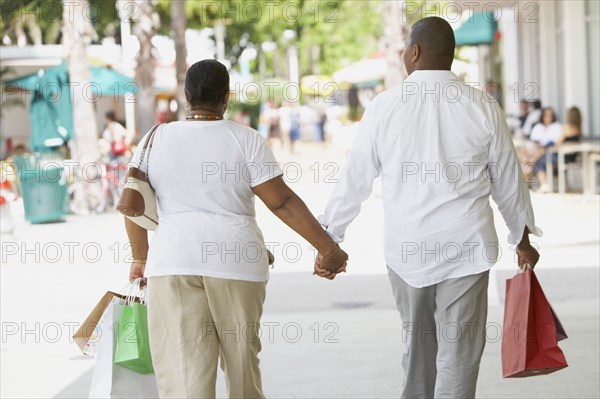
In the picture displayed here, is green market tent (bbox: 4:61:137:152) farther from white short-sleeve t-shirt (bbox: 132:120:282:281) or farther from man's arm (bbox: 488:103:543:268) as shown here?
man's arm (bbox: 488:103:543:268)

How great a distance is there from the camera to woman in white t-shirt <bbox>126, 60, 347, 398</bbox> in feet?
14.7

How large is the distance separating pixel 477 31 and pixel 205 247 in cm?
2605

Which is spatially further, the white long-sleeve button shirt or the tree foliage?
the tree foliage

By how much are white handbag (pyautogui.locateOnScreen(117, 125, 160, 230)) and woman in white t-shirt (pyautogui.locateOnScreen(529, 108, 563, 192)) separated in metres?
15.2

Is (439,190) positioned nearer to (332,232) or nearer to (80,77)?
(332,232)

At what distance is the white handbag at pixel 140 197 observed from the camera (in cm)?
451

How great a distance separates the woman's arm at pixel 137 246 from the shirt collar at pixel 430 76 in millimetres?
1349

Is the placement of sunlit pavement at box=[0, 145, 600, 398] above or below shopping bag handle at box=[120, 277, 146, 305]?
below

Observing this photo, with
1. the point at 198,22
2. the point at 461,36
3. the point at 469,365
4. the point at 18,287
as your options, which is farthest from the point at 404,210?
the point at 198,22

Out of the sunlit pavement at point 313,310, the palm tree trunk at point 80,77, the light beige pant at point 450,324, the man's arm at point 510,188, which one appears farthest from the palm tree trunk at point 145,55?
the light beige pant at point 450,324

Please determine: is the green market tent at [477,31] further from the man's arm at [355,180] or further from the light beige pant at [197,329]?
the light beige pant at [197,329]

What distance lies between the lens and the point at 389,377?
7059 millimetres

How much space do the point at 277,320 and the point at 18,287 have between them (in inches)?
141

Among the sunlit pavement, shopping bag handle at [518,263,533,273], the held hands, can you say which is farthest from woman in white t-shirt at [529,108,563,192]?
the held hands
